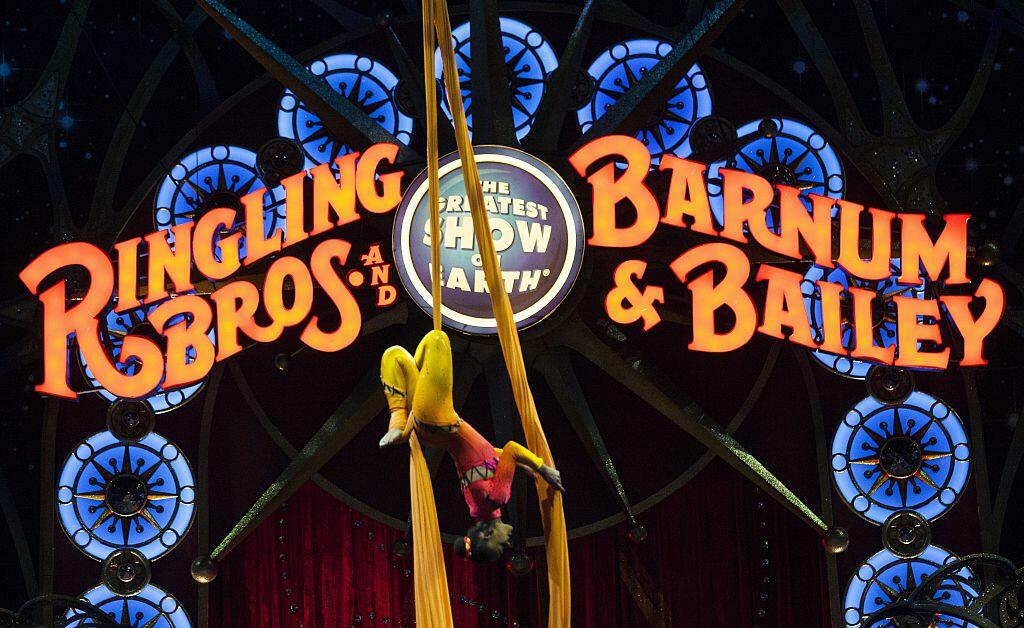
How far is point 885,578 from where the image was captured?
9617 millimetres

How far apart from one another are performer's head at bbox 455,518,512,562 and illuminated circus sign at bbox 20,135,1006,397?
2.76 metres

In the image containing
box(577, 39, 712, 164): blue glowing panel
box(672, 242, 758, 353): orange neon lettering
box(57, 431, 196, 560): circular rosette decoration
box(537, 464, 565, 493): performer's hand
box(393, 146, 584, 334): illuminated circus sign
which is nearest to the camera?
box(537, 464, 565, 493): performer's hand

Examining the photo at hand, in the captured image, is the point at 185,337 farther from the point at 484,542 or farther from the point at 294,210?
the point at 484,542

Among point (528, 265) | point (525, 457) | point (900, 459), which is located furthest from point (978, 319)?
point (525, 457)

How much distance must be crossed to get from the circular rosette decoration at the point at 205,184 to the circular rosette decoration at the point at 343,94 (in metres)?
0.40

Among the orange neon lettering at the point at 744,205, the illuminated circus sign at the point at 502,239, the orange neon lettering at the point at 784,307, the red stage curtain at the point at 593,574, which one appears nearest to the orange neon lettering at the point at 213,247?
the illuminated circus sign at the point at 502,239

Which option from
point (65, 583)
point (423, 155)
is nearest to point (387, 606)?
point (65, 583)

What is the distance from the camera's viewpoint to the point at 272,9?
1039 cm

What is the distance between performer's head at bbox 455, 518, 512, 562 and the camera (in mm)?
5977

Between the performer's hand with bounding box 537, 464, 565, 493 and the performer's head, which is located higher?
the performer's hand with bounding box 537, 464, 565, 493

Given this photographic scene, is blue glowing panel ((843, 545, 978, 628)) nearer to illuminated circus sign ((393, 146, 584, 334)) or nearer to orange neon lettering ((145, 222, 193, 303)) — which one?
illuminated circus sign ((393, 146, 584, 334))

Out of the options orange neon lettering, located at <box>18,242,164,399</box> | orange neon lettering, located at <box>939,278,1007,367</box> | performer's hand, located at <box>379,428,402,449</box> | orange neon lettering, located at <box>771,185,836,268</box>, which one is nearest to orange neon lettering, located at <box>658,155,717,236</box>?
orange neon lettering, located at <box>771,185,836,268</box>

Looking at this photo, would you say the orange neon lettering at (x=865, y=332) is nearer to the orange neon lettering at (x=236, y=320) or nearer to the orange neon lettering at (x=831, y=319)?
the orange neon lettering at (x=831, y=319)

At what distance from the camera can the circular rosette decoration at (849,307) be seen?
9492mm
